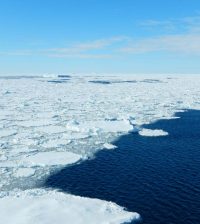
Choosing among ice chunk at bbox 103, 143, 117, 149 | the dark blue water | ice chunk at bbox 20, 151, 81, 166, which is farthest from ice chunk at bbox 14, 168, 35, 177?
ice chunk at bbox 103, 143, 117, 149

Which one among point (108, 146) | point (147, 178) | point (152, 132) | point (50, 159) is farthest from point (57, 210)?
point (152, 132)

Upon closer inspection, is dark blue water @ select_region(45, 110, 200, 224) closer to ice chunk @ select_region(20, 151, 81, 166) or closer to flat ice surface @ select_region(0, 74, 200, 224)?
ice chunk @ select_region(20, 151, 81, 166)

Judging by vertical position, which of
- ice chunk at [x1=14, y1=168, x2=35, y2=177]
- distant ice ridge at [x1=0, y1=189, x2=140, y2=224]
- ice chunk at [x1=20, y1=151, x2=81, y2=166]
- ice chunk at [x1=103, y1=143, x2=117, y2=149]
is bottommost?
distant ice ridge at [x1=0, y1=189, x2=140, y2=224]

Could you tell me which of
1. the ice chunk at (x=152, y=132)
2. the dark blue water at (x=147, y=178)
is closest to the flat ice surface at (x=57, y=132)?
the ice chunk at (x=152, y=132)

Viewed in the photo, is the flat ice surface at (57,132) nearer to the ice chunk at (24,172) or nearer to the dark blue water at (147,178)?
the ice chunk at (24,172)

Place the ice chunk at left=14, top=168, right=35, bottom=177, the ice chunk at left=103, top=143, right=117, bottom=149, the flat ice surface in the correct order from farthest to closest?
the ice chunk at left=103, top=143, right=117, bottom=149 → the ice chunk at left=14, top=168, right=35, bottom=177 → the flat ice surface

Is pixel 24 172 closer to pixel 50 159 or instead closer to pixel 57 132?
pixel 50 159

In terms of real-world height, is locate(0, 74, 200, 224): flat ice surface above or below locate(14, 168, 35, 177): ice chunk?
above

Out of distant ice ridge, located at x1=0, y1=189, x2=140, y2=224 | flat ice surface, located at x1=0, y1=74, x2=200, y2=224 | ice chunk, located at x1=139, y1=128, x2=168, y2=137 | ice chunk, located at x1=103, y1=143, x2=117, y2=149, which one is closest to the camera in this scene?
distant ice ridge, located at x1=0, y1=189, x2=140, y2=224

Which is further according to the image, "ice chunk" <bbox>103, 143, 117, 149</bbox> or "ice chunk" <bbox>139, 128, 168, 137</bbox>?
"ice chunk" <bbox>139, 128, 168, 137</bbox>
